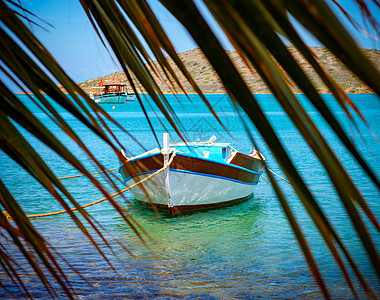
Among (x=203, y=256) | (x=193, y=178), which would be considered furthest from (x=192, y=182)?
(x=203, y=256)

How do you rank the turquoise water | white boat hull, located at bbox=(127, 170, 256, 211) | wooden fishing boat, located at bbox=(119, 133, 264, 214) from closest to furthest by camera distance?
the turquoise water
wooden fishing boat, located at bbox=(119, 133, 264, 214)
white boat hull, located at bbox=(127, 170, 256, 211)

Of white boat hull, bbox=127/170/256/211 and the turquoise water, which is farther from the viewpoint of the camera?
white boat hull, bbox=127/170/256/211

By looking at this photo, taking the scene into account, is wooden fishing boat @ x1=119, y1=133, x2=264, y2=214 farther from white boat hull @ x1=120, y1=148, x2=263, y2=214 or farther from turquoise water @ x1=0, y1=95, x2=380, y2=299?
turquoise water @ x1=0, y1=95, x2=380, y2=299

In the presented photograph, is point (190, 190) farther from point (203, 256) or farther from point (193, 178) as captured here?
point (203, 256)

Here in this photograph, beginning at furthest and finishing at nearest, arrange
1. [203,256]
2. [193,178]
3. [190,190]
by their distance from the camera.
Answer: [190,190] < [193,178] < [203,256]

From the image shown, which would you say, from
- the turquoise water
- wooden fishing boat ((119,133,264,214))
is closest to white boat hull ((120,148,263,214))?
wooden fishing boat ((119,133,264,214))

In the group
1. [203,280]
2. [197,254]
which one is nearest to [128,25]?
[203,280]

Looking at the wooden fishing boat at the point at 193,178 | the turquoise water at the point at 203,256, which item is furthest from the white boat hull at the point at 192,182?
the turquoise water at the point at 203,256

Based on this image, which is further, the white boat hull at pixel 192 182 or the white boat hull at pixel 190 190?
the white boat hull at pixel 190 190

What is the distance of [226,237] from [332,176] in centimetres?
916

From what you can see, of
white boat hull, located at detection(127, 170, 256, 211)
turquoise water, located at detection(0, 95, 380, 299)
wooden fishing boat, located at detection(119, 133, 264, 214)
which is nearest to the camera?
turquoise water, located at detection(0, 95, 380, 299)

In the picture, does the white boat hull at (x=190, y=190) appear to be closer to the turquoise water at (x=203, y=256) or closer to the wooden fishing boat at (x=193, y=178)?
the wooden fishing boat at (x=193, y=178)

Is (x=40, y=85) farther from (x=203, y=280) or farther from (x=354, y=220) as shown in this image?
(x=203, y=280)

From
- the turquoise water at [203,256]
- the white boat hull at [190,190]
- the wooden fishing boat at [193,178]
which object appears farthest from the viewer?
the white boat hull at [190,190]
